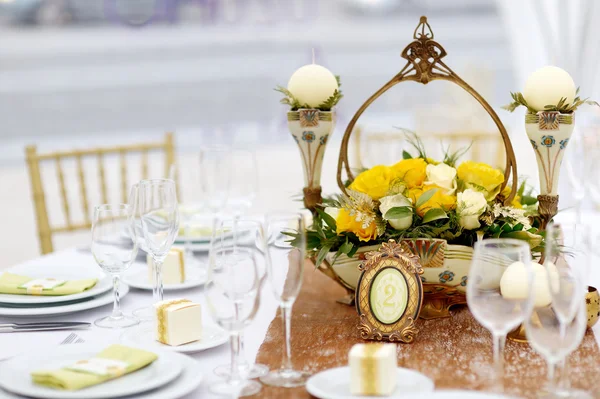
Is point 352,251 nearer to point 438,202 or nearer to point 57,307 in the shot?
point 438,202

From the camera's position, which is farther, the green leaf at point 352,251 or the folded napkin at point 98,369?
the green leaf at point 352,251

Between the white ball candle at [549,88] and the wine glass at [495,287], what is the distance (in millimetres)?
444

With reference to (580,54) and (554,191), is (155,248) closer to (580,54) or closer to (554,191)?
(554,191)

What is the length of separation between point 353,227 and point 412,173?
135 millimetres

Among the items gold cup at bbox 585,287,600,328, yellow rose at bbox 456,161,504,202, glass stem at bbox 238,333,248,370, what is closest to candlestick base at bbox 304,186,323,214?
yellow rose at bbox 456,161,504,202

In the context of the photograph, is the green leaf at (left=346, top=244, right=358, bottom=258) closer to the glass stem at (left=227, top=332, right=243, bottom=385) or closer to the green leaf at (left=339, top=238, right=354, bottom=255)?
the green leaf at (left=339, top=238, right=354, bottom=255)

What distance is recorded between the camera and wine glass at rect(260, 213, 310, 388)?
3.06 ft

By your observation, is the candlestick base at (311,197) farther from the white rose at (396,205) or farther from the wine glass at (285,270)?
the wine glass at (285,270)

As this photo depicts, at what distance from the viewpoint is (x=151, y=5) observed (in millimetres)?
11102

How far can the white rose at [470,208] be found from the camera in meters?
1.17

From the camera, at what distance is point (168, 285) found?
1.41m

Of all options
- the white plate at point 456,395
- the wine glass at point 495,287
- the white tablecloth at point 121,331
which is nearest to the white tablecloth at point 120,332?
the white tablecloth at point 121,331

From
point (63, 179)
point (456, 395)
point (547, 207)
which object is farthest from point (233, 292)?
point (63, 179)

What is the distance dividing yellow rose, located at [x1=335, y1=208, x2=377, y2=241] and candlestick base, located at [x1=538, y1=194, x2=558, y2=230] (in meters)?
0.32
